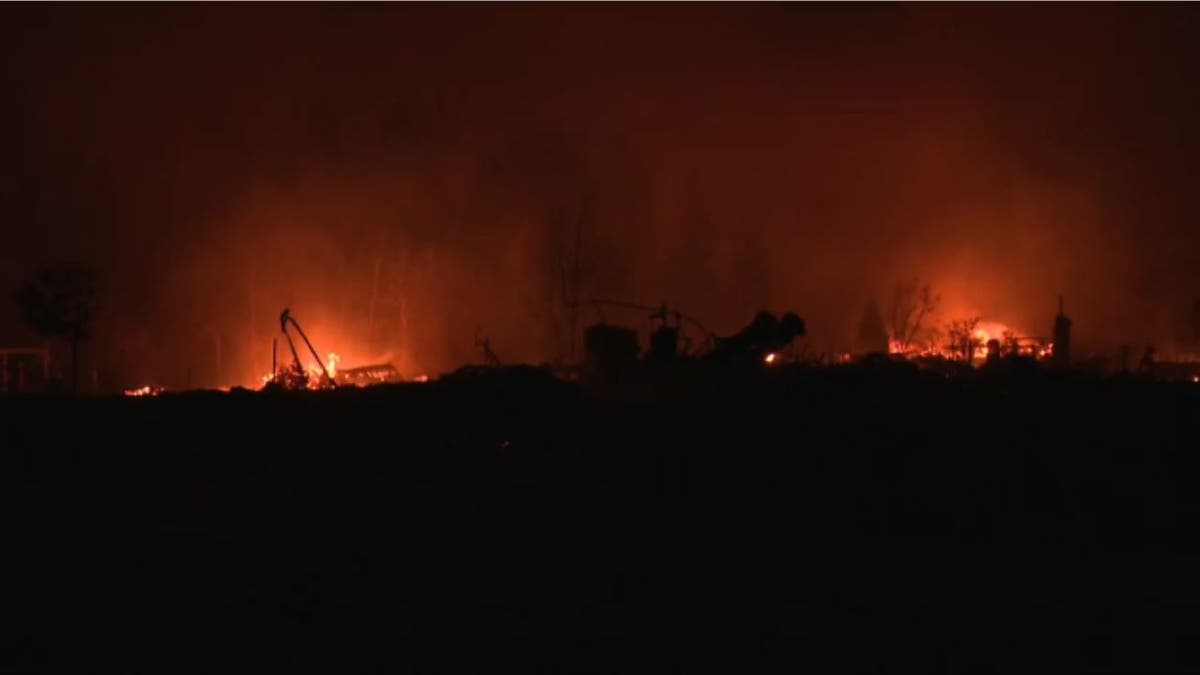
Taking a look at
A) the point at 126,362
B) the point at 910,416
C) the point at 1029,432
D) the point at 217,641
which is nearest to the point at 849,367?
the point at 910,416

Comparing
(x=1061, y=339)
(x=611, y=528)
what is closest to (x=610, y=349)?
(x=611, y=528)

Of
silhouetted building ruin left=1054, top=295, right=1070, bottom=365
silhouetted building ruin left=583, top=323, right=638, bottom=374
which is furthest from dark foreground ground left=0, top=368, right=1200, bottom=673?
silhouetted building ruin left=1054, top=295, right=1070, bottom=365

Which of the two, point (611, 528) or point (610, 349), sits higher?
point (610, 349)

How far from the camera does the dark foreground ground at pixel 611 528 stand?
675 cm

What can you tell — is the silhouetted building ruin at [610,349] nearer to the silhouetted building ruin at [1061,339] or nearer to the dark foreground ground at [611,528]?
the dark foreground ground at [611,528]

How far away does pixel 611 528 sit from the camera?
9961mm

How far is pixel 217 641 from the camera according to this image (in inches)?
262

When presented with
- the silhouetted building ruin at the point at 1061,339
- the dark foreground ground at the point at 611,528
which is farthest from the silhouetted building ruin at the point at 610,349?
the silhouetted building ruin at the point at 1061,339

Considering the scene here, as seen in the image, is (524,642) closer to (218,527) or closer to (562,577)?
(562,577)

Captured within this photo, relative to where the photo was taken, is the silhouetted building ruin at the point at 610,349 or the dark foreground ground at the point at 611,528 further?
the silhouetted building ruin at the point at 610,349

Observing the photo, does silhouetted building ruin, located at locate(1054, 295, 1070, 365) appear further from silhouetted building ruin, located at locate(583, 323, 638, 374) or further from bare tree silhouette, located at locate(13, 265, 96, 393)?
bare tree silhouette, located at locate(13, 265, 96, 393)

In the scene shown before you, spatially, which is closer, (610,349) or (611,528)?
(611,528)

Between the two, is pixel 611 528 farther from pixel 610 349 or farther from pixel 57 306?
pixel 57 306

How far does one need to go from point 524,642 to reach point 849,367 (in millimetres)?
8337
